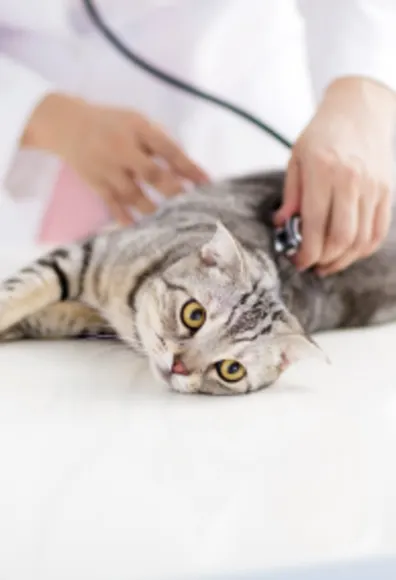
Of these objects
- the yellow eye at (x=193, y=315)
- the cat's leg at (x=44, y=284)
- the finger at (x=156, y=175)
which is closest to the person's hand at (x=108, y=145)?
the finger at (x=156, y=175)

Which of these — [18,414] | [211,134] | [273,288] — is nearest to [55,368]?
[18,414]

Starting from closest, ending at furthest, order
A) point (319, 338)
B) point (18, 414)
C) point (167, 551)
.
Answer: point (167, 551), point (18, 414), point (319, 338)

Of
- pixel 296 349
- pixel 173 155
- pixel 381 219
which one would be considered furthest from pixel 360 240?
pixel 173 155

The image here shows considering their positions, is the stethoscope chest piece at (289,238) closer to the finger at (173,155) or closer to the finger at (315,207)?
the finger at (315,207)

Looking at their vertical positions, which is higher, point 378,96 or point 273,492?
point 378,96

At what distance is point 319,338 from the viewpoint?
784 millimetres

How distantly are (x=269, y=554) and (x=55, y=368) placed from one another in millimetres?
259

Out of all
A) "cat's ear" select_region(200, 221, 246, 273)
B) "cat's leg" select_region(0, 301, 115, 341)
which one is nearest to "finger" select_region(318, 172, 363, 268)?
"cat's ear" select_region(200, 221, 246, 273)

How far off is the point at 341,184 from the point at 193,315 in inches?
7.4

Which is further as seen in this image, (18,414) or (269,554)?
(18,414)

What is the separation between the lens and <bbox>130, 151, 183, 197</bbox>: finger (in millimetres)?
899

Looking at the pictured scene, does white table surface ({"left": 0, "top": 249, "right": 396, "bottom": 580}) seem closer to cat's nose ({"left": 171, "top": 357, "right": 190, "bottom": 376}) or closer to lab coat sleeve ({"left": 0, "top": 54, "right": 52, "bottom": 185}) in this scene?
A: cat's nose ({"left": 171, "top": 357, "right": 190, "bottom": 376})

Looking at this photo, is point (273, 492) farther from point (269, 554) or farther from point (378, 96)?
point (378, 96)

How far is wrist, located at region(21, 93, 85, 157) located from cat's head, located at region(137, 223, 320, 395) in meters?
0.25
